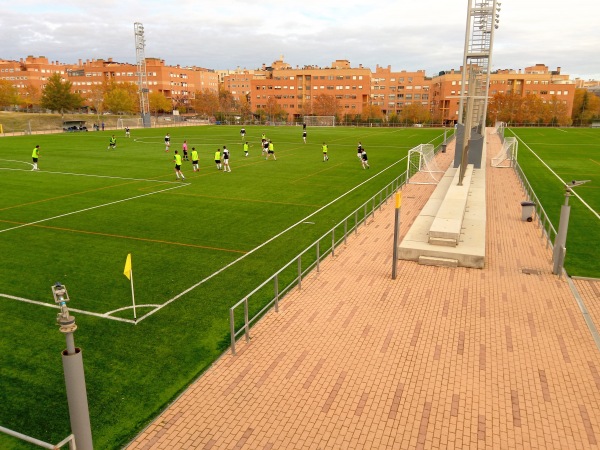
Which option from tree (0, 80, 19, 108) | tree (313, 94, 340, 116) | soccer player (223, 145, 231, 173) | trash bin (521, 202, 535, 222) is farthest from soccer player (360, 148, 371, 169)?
tree (0, 80, 19, 108)

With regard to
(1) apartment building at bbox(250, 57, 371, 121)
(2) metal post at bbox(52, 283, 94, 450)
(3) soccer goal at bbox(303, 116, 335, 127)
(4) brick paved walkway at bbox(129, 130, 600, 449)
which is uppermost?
(1) apartment building at bbox(250, 57, 371, 121)

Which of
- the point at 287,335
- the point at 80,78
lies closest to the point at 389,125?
the point at 287,335

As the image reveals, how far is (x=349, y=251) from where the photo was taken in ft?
51.6

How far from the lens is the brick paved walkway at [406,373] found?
7.18 m

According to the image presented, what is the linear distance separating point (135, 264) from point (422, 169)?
23.5m

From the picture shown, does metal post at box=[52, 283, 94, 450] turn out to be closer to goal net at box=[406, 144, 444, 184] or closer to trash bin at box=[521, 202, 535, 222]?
trash bin at box=[521, 202, 535, 222]

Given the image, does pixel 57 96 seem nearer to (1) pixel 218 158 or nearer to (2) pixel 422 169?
(1) pixel 218 158

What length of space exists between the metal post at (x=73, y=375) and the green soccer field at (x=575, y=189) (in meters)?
13.7

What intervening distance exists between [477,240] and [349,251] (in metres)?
4.24

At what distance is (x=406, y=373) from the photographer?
8.71m

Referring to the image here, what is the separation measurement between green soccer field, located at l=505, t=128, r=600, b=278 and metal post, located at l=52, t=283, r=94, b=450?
45.0ft

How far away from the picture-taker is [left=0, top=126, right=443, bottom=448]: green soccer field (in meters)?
8.43

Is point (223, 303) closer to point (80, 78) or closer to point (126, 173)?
point (126, 173)

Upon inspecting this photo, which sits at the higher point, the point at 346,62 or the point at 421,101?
the point at 346,62
